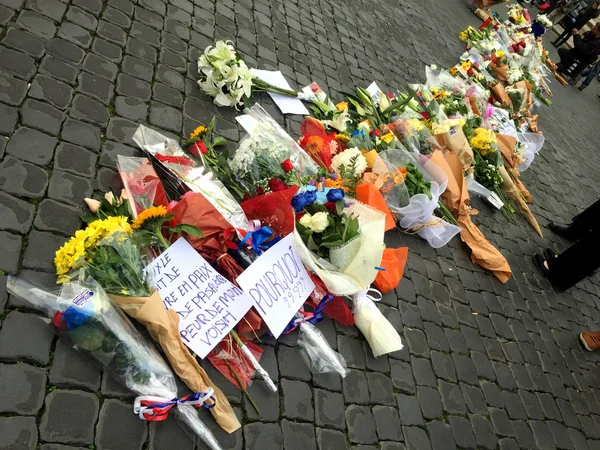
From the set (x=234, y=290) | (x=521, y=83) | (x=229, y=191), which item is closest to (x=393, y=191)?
(x=229, y=191)

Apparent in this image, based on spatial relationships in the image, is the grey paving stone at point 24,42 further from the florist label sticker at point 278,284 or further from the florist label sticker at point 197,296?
the florist label sticker at point 278,284

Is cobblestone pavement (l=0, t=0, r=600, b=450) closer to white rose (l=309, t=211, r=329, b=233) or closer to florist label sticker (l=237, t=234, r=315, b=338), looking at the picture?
florist label sticker (l=237, t=234, r=315, b=338)

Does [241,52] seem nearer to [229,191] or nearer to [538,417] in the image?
[229,191]

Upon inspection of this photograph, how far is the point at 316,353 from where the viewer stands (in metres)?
2.51

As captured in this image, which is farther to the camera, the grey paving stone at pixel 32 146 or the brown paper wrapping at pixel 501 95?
the brown paper wrapping at pixel 501 95

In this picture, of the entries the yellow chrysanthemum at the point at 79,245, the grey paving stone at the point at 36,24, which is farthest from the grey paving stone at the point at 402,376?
the grey paving stone at the point at 36,24

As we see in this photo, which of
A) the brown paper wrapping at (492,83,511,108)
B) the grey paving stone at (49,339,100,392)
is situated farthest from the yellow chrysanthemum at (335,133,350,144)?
the brown paper wrapping at (492,83,511,108)

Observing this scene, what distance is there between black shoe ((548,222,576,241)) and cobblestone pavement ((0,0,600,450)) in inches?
8.8

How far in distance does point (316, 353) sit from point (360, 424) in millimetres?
473

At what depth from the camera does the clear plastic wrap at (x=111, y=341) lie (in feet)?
5.90

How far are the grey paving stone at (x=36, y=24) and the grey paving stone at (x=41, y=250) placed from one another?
173 cm

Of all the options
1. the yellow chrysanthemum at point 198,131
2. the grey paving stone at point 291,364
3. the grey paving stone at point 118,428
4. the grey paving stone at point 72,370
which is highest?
the yellow chrysanthemum at point 198,131

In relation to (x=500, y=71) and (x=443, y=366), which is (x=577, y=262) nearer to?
(x=443, y=366)

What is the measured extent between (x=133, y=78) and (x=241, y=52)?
1.46 metres
